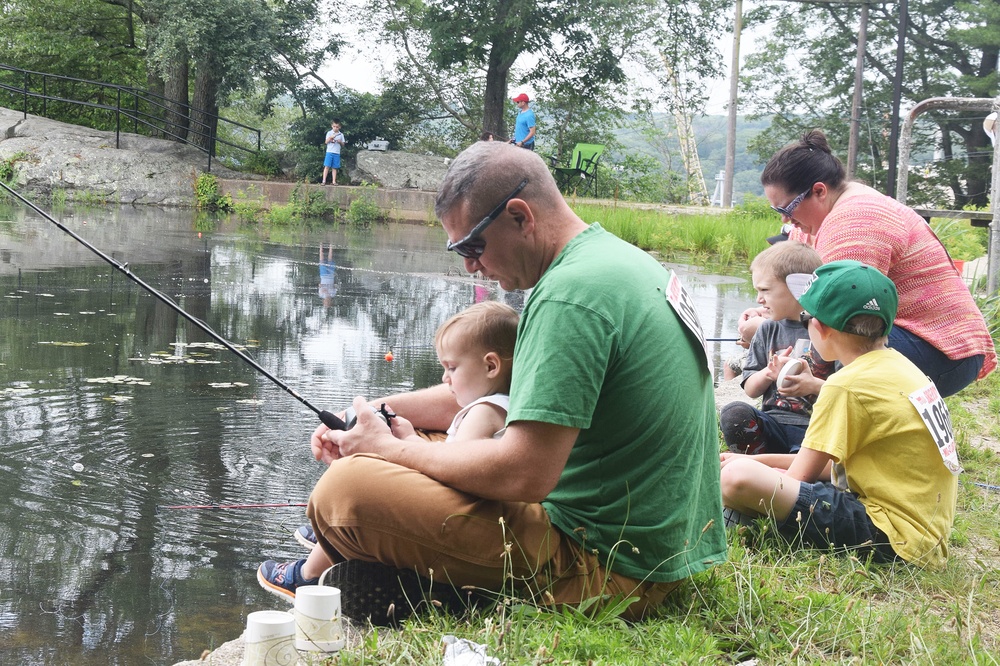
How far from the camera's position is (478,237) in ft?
7.95

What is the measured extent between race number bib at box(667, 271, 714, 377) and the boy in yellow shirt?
729mm

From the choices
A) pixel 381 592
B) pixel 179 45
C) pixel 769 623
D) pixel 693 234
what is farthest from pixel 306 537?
pixel 179 45

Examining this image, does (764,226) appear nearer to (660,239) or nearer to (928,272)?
(660,239)

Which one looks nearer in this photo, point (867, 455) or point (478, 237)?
point (478, 237)

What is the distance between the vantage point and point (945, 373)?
3.78m

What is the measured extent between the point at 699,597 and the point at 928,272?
5.81 feet

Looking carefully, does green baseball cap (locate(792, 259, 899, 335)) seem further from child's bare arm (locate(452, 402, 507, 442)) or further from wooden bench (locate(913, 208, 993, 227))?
wooden bench (locate(913, 208, 993, 227))

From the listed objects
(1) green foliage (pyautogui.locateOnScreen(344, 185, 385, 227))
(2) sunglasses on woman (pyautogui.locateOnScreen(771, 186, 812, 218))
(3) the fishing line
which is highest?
(1) green foliage (pyautogui.locateOnScreen(344, 185, 385, 227))

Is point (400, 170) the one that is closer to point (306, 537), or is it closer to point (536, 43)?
point (536, 43)

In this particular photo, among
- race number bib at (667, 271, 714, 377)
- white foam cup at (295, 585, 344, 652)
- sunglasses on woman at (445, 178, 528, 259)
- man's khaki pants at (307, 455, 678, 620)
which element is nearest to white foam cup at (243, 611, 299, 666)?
white foam cup at (295, 585, 344, 652)

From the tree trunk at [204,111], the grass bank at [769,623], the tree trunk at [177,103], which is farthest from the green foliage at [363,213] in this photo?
the grass bank at [769,623]

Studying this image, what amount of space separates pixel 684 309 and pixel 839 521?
3.31 ft

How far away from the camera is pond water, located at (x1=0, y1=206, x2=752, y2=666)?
2.94 meters

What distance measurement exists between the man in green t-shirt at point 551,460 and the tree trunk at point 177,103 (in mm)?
23733
